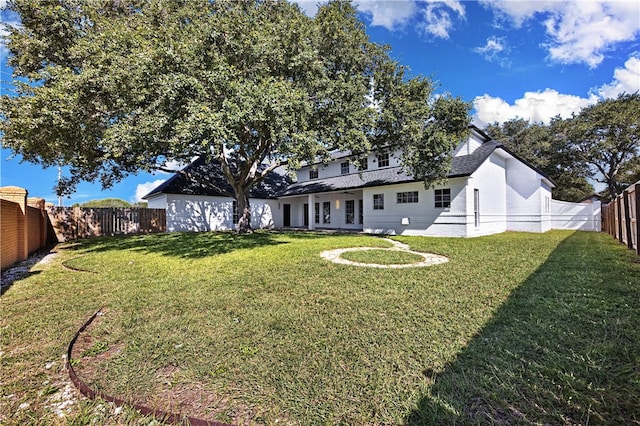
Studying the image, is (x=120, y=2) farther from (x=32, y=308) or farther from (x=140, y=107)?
(x=32, y=308)

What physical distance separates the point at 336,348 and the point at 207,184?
16388mm

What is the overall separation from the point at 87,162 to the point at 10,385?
12247mm

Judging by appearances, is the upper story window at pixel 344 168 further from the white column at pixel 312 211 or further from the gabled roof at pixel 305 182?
the white column at pixel 312 211

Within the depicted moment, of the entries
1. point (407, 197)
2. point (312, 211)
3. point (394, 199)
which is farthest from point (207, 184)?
point (407, 197)

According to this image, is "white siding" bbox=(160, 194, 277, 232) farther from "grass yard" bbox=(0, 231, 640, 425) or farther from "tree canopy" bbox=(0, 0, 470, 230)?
"grass yard" bbox=(0, 231, 640, 425)

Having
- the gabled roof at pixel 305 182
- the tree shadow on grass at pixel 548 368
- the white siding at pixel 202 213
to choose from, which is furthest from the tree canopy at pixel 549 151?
the tree shadow on grass at pixel 548 368

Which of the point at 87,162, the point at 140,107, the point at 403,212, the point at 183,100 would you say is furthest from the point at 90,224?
the point at 403,212

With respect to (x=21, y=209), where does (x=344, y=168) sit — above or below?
above

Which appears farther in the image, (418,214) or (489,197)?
(489,197)

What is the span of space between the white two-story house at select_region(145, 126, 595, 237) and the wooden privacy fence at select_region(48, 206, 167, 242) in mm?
1155

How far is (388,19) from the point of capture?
1212 cm

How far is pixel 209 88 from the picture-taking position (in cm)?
836

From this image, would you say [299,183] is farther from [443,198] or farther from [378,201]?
[443,198]

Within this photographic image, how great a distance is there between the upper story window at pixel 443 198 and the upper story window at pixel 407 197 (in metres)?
1.10
